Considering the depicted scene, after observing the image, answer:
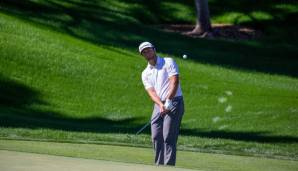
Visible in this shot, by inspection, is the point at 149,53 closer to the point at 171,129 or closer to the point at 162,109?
the point at 162,109

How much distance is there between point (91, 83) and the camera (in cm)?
3188

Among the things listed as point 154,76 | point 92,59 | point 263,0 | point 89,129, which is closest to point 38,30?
point 92,59

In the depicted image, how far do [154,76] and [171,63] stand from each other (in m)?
0.33

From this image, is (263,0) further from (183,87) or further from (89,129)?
(89,129)

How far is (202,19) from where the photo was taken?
1735 inches

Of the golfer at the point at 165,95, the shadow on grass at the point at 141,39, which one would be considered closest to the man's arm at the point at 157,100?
the golfer at the point at 165,95

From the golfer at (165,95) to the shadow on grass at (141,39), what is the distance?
2380cm

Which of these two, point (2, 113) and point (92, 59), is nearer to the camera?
point (2, 113)

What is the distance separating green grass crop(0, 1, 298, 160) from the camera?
24047 mm

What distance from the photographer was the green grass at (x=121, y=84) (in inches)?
947

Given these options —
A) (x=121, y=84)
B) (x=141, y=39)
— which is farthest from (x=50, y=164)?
(x=141, y=39)

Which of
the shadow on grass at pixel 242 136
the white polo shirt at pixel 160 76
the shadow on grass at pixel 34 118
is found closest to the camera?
the white polo shirt at pixel 160 76

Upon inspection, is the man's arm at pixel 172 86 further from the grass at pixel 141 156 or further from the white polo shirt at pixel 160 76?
the grass at pixel 141 156

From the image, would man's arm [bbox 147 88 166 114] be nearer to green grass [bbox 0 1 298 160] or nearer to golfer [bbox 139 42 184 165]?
golfer [bbox 139 42 184 165]
